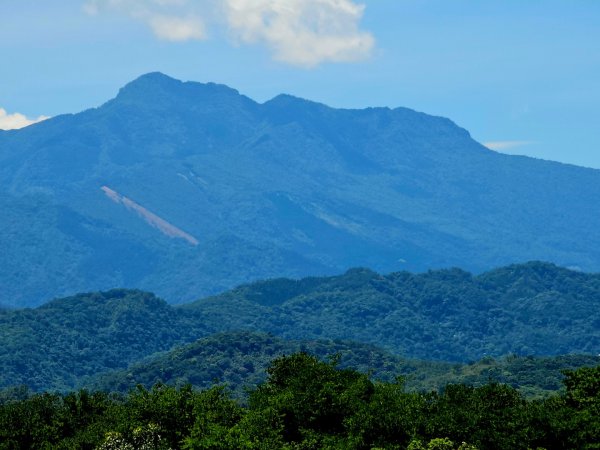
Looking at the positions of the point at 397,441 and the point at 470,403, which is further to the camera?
the point at 470,403

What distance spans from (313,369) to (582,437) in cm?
2540

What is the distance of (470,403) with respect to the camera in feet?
293

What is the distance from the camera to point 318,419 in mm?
88750

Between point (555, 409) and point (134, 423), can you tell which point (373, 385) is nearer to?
point (555, 409)

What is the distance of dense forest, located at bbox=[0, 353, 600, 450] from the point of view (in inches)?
3108

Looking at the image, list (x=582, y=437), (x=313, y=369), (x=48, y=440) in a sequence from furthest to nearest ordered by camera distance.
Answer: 1. (x=313, y=369)
2. (x=48, y=440)
3. (x=582, y=437)

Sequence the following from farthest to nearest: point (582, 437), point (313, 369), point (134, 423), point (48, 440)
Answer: point (313, 369), point (48, 440), point (134, 423), point (582, 437)

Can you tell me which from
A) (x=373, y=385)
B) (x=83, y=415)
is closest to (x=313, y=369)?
(x=373, y=385)

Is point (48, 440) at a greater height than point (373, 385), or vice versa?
point (373, 385)

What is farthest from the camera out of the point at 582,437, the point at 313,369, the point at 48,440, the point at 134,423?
the point at 313,369

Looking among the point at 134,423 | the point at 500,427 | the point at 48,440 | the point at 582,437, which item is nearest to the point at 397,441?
the point at 500,427

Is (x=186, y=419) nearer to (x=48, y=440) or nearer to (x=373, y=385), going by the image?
(x=48, y=440)

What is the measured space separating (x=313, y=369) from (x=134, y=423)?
18.2m

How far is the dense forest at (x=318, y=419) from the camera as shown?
78938mm
